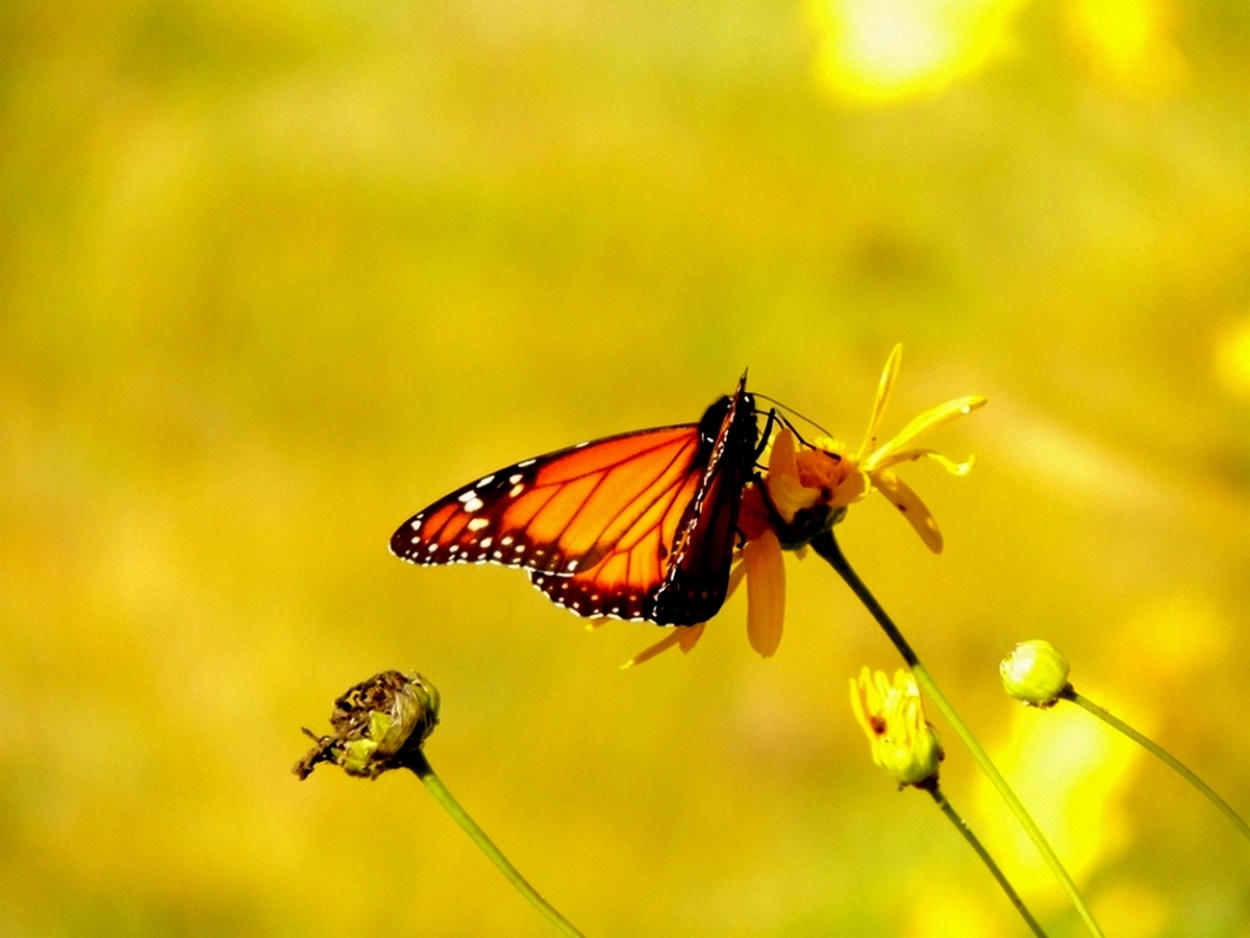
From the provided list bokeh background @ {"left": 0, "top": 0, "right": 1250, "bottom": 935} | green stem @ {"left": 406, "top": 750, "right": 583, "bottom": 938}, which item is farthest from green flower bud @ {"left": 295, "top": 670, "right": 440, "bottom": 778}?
bokeh background @ {"left": 0, "top": 0, "right": 1250, "bottom": 935}

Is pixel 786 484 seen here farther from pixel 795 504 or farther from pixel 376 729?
pixel 376 729

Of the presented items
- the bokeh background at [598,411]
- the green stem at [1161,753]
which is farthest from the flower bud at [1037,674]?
the bokeh background at [598,411]

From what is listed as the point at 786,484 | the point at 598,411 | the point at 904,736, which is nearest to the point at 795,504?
the point at 786,484

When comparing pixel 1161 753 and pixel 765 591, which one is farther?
pixel 765 591

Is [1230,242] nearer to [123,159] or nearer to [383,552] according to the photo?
[383,552]

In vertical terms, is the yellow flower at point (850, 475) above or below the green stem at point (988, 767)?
above

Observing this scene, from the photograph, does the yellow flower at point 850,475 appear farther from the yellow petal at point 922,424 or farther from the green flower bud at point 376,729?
the green flower bud at point 376,729

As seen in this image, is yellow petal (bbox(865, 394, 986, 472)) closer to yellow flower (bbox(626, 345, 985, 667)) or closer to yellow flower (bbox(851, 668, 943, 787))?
yellow flower (bbox(626, 345, 985, 667))
